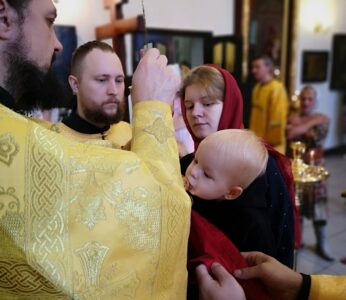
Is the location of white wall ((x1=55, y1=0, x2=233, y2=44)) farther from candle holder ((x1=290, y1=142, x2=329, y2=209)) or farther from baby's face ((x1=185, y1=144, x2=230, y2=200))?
baby's face ((x1=185, y1=144, x2=230, y2=200))

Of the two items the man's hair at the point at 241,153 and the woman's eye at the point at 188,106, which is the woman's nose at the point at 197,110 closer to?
the woman's eye at the point at 188,106

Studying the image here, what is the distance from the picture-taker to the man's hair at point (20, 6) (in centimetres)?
79

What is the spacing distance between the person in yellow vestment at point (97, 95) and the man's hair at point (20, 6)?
0.56 meters

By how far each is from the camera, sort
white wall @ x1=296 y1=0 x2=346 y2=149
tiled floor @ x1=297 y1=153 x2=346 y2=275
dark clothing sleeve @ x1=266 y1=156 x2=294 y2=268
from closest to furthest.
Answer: dark clothing sleeve @ x1=266 y1=156 x2=294 y2=268
tiled floor @ x1=297 y1=153 x2=346 y2=275
white wall @ x1=296 y1=0 x2=346 y2=149

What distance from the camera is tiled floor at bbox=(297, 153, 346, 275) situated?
2.86m

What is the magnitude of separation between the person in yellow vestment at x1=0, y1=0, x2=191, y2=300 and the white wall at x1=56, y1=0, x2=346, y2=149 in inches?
25.5

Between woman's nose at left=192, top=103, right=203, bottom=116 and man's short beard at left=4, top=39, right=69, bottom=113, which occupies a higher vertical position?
man's short beard at left=4, top=39, right=69, bottom=113

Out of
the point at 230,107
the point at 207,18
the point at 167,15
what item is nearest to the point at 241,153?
the point at 230,107

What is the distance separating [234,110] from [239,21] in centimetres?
438

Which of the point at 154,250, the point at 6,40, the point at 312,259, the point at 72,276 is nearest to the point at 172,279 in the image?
the point at 154,250

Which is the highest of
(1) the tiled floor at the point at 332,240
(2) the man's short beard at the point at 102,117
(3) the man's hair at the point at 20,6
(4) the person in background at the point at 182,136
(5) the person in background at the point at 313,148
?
(3) the man's hair at the point at 20,6

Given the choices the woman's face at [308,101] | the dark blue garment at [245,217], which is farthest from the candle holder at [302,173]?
the woman's face at [308,101]

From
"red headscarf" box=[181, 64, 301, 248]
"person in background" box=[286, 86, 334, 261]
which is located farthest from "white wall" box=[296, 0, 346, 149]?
"red headscarf" box=[181, 64, 301, 248]

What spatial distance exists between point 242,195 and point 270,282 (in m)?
0.24
